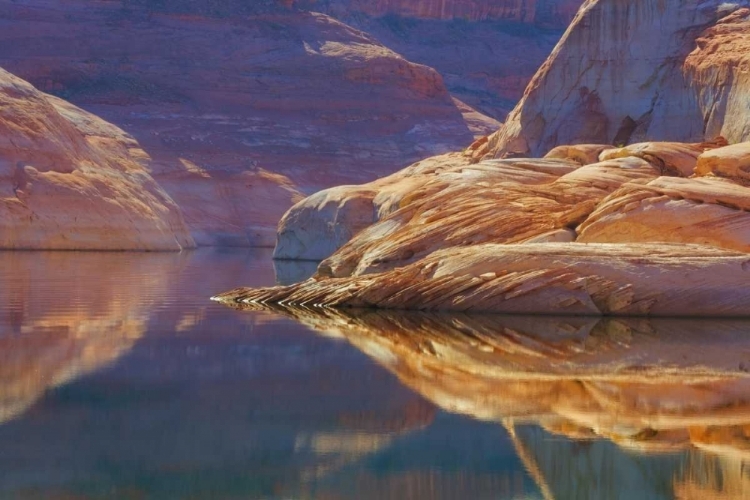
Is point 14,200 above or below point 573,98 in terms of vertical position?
below

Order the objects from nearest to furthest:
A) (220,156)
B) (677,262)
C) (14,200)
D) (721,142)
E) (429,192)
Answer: (677,262), (429,192), (721,142), (14,200), (220,156)

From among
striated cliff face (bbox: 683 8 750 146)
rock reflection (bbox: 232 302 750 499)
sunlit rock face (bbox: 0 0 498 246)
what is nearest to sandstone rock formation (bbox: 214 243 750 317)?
rock reflection (bbox: 232 302 750 499)

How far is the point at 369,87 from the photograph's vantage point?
80.2 meters

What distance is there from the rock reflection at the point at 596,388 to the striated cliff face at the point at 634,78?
1314cm

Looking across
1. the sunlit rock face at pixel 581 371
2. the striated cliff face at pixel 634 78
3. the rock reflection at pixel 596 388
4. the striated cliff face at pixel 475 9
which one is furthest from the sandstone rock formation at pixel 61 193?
the striated cliff face at pixel 475 9

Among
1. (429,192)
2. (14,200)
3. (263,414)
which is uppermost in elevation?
(263,414)

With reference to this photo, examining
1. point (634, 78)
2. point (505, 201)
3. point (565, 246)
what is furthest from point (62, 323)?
point (634, 78)

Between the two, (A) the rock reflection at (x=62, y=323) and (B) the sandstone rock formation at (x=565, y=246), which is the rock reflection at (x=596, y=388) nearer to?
(B) the sandstone rock formation at (x=565, y=246)

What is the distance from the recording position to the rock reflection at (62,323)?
320 inches

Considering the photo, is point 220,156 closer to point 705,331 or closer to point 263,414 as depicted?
point 705,331

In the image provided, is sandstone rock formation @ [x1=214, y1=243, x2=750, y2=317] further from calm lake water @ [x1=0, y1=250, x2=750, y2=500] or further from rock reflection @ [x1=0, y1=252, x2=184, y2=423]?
rock reflection @ [x1=0, y1=252, x2=184, y2=423]

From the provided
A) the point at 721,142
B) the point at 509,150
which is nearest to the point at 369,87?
the point at 509,150

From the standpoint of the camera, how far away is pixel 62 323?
12000 mm

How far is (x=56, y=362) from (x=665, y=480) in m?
4.93
